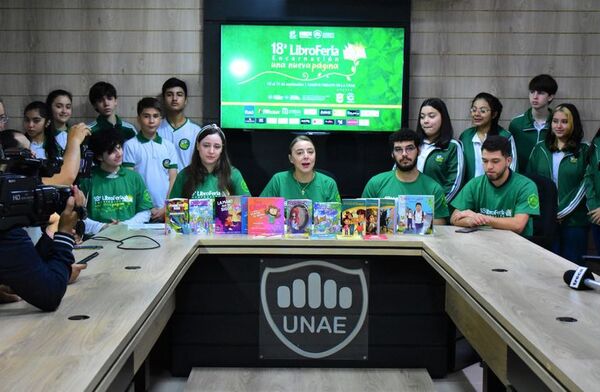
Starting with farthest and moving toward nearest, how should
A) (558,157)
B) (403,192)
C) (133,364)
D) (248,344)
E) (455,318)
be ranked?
(558,157) < (403,192) < (248,344) < (455,318) < (133,364)

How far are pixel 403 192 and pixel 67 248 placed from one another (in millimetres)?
2495

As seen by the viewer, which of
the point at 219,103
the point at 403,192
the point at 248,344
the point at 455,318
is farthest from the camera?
the point at 219,103

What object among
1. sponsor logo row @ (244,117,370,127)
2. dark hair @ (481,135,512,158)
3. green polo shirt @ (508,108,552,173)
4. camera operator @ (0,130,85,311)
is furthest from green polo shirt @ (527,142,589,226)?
camera operator @ (0,130,85,311)

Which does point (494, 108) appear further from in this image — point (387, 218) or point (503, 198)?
point (387, 218)

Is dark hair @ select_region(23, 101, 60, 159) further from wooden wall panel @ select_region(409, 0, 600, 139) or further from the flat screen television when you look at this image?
wooden wall panel @ select_region(409, 0, 600, 139)

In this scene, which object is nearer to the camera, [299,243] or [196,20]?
[299,243]

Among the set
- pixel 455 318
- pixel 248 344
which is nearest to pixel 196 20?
pixel 248 344

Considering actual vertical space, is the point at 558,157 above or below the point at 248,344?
above

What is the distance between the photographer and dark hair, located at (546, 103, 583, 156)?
18.0 ft

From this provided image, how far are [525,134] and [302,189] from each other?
235cm

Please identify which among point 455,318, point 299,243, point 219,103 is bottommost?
point 455,318

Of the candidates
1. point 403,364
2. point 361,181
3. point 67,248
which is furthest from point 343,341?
point 361,181

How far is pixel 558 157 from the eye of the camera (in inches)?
223

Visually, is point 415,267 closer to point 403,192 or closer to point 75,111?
point 403,192
